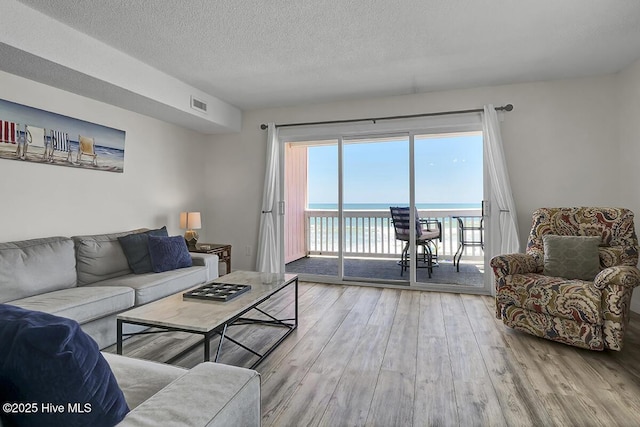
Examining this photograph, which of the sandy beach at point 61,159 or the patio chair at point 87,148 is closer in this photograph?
the sandy beach at point 61,159

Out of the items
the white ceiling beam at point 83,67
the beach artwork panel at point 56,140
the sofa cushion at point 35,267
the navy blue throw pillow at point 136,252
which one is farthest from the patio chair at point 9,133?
the navy blue throw pillow at point 136,252

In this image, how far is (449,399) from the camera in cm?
175

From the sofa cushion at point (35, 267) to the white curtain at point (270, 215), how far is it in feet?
7.13

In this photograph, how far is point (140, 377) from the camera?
1173 mm

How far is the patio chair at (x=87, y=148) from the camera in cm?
310

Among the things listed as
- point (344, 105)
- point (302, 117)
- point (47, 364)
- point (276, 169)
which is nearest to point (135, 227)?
point (276, 169)

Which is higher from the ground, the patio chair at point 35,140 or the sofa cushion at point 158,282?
the patio chair at point 35,140

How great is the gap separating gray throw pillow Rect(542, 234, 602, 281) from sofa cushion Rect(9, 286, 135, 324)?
11.4 ft

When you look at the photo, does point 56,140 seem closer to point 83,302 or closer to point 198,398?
point 83,302

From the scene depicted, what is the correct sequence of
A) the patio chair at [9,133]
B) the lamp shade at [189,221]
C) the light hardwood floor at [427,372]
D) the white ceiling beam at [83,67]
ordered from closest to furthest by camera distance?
the light hardwood floor at [427,372], the white ceiling beam at [83,67], the patio chair at [9,133], the lamp shade at [189,221]

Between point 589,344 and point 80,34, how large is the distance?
4398mm

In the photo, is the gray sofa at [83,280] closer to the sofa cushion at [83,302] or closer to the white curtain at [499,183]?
the sofa cushion at [83,302]

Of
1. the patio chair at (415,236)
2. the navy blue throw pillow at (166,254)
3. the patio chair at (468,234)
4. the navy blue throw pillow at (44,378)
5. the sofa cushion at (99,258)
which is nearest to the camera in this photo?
the navy blue throw pillow at (44,378)

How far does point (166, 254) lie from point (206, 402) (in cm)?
255
